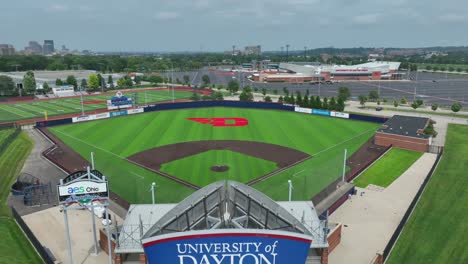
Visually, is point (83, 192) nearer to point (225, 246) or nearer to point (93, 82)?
point (225, 246)

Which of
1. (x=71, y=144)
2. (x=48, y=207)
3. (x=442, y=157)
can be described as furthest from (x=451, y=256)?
(x=71, y=144)

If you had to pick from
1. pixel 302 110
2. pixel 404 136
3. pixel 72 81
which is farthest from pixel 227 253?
pixel 72 81

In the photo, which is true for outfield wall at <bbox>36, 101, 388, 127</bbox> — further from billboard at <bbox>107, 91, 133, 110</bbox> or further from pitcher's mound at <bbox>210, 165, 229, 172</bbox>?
pitcher's mound at <bbox>210, 165, 229, 172</bbox>

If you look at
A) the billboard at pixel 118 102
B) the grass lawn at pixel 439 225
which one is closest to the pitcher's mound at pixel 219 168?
the grass lawn at pixel 439 225

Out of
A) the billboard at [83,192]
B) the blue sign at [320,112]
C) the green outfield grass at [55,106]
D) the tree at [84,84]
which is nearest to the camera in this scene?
the billboard at [83,192]

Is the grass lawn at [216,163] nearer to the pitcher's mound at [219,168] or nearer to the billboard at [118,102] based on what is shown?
the pitcher's mound at [219,168]
